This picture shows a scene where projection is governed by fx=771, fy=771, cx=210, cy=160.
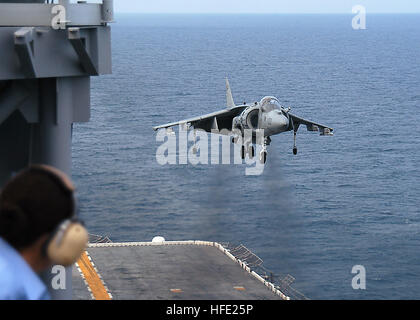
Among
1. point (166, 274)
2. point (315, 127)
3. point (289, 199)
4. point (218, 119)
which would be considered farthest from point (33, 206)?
point (289, 199)

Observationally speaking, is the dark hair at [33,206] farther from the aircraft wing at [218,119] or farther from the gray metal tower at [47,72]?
the aircraft wing at [218,119]

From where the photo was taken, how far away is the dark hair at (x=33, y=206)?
4.56 m

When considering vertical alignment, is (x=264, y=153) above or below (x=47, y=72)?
below

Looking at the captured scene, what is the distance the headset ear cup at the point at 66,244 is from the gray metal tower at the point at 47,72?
10791mm

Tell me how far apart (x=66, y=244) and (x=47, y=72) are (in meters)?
11.9

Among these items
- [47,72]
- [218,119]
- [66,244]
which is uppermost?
[218,119]

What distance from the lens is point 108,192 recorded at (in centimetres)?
13600

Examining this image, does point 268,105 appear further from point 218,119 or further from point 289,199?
point 289,199

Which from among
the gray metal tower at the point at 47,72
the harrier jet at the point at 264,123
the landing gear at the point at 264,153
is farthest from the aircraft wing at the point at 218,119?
the gray metal tower at the point at 47,72

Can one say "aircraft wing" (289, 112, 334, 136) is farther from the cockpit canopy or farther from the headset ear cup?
the headset ear cup

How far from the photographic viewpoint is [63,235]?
15.1ft

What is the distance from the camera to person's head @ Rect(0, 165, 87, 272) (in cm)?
456
